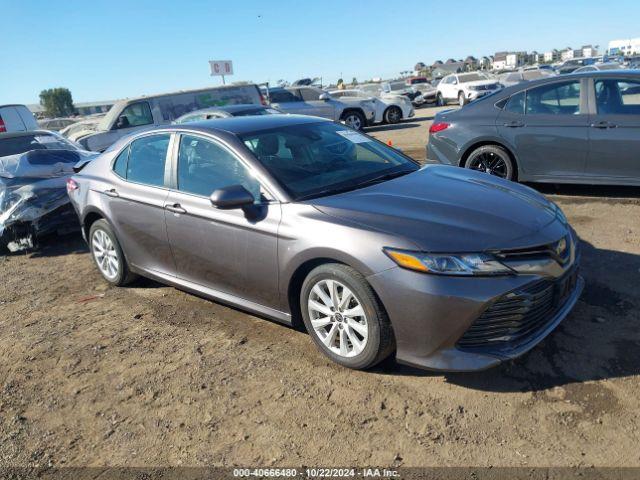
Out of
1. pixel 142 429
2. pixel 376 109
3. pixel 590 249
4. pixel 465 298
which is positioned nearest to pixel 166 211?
pixel 142 429

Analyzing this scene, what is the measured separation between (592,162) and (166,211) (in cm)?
489

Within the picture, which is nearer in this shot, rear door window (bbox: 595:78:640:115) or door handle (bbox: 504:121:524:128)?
rear door window (bbox: 595:78:640:115)

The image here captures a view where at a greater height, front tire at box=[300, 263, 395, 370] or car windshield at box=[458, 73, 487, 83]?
car windshield at box=[458, 73, 487, 83]

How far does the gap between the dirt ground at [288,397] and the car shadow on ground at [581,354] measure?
11mm

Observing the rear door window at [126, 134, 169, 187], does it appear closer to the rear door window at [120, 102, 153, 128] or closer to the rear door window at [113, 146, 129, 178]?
the rear door window at [113, 146, 129, 178]

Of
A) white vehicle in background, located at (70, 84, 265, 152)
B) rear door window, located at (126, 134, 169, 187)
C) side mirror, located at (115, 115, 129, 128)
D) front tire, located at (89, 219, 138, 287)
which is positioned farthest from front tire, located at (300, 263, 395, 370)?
side mirror, located at (115, 115, 129, 128)

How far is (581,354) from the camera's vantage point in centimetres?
334

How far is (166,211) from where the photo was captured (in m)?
4.29

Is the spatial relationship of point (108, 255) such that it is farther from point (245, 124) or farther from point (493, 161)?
point (493, 161)

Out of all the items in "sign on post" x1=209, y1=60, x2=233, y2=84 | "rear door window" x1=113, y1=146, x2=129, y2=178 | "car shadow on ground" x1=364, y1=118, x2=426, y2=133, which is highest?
"sign on post" x1=209, y1=60, x2=233, y2=84

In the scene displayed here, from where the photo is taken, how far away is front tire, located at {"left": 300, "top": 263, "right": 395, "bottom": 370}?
313 centimetres

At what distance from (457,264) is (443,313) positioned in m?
0.28

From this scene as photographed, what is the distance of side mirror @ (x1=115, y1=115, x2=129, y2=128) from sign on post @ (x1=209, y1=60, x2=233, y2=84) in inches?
549

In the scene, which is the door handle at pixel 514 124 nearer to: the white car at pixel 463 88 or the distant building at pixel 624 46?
the white car at pixel 463 88
